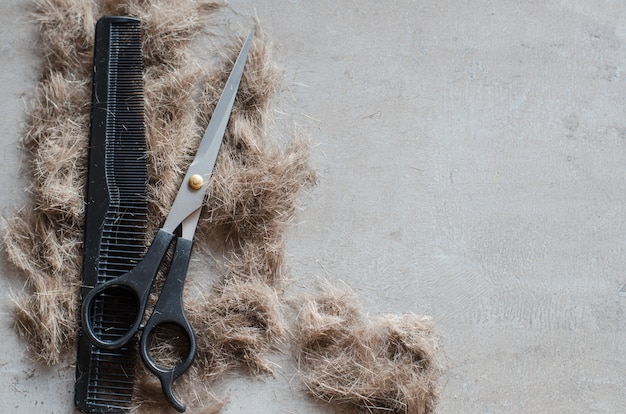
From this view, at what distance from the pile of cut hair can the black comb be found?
3 centimetres

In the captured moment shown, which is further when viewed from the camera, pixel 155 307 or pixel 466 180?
pixel 466 180

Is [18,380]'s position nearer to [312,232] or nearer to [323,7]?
[312,232]

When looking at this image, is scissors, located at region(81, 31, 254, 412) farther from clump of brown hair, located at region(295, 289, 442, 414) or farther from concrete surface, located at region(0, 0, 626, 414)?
clump of brown hair, located at region(295, 289, 442, 414)

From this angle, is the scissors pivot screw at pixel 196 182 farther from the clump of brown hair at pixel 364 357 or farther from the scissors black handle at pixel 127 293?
the clump of brown hair at pixel 364 357

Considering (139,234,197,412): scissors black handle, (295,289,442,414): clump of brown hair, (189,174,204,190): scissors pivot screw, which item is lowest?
(295,289,442,414): clump of brown hair

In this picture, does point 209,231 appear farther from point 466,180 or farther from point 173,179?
point 466,180

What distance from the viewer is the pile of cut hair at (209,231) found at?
1.41 meters

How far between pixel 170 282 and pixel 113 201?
0.68 ft

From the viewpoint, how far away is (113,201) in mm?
1423

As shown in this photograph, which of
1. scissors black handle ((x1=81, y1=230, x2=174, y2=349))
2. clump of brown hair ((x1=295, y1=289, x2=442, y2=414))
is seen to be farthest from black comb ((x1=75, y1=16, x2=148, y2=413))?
clump of brown hair ((x1=295, y1=289, x2=442, y2=414))

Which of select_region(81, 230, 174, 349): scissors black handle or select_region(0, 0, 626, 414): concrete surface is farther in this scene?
select_region(0, 0, 626, 414): concrete surface

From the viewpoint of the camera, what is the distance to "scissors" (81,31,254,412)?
1340 mm

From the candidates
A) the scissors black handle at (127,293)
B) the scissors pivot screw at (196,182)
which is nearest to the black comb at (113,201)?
the scissors black handle at (127,293)

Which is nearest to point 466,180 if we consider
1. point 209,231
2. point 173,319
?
point 209,231
